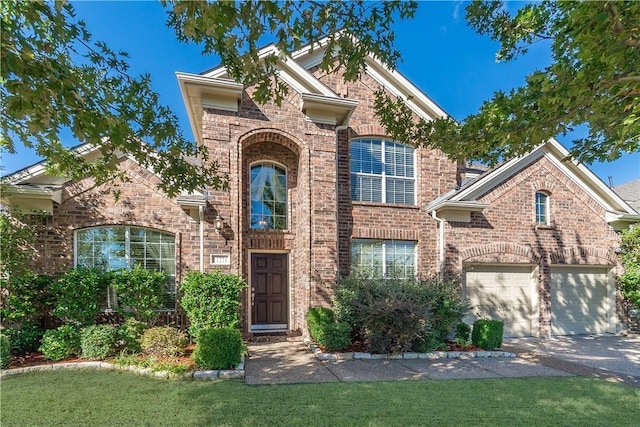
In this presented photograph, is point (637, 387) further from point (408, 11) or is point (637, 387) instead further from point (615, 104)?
point (408, 11)

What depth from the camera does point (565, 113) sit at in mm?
4062

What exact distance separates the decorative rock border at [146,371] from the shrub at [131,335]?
A: 722 mm

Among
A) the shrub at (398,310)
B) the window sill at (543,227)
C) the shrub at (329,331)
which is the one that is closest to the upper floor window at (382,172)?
the shrub at (398,310)

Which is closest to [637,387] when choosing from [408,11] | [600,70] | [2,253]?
[600,70]

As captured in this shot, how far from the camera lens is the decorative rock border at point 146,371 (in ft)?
19.7

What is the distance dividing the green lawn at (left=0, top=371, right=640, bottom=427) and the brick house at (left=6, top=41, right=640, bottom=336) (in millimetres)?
3464

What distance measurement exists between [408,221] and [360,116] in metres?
3.37

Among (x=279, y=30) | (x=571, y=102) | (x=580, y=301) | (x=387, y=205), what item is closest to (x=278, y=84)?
(x=279, y=30)

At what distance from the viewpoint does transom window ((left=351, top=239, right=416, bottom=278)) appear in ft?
33.2

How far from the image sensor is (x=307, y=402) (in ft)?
16.2

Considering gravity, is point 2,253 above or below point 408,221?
below

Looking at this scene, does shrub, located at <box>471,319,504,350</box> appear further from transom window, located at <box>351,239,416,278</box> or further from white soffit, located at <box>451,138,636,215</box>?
white soffit, located at <box>451,138,636,215</box>

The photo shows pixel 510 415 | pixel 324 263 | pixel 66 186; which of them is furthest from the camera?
pixel 324 263

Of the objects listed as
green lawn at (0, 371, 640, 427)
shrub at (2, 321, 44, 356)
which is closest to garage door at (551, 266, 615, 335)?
green lawn at (0, 371, 640, 427)
